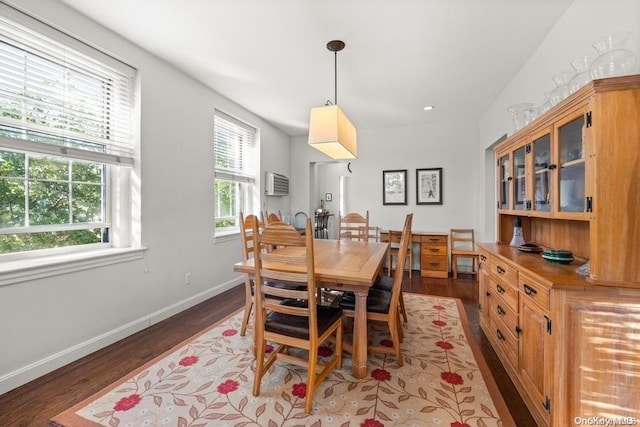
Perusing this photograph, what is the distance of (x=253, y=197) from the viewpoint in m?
4.77

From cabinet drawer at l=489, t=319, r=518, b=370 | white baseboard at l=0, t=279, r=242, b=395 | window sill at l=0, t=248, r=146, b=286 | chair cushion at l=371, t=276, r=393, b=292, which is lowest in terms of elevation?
white baseboard at l=0, t=279, r=242, b=395

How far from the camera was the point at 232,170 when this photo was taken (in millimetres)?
4242

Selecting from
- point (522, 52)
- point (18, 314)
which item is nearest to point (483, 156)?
point (522, 52)

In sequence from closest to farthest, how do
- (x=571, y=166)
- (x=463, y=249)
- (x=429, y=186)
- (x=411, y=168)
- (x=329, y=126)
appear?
(x=571, y=166) < (x=329, y=126) < (x=463, y=249) < (x=429, y=186) < (x=411, y=168)

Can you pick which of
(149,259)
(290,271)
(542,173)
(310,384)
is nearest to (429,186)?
(542,173)

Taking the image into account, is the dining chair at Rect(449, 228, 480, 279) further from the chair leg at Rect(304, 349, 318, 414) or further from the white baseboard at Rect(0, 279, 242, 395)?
the white baseboard at Rect(0, 279, 242, 395)

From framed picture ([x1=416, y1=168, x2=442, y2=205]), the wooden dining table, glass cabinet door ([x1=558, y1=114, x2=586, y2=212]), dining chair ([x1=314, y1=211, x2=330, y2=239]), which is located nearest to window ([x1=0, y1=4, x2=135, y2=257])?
the wooden dining table

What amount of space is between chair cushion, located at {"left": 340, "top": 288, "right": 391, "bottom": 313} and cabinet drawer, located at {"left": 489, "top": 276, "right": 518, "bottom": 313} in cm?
82

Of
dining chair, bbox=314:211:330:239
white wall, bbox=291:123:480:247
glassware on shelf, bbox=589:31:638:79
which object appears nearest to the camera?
glassware on shelf, bbox=589:31:638:79

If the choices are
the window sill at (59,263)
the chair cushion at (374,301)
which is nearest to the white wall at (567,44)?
the chair cushion at (374,301)

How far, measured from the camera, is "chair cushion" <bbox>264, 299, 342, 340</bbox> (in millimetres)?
1703

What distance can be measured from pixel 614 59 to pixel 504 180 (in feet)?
4.07

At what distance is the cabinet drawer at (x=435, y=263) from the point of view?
456 centimetres

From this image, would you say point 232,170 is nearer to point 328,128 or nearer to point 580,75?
point 328,128
